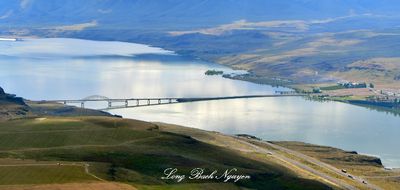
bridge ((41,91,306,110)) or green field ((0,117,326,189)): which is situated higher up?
bridge ((41,91,306,110))

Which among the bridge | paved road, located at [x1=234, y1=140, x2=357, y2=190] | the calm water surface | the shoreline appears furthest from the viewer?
the shoreline

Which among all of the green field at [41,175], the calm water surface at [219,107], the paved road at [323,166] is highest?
the calm water surface at [219,107]

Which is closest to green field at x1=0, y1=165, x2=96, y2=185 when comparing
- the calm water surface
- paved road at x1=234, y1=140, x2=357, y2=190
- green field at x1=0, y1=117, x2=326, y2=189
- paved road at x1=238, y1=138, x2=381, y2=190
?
green field at x1=0, y1=117, x2=326, y2=189

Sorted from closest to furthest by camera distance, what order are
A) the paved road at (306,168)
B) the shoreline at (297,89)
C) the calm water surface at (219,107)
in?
the paved road at (306,168), the calm water surface at (219,107), the shoreline at (297,89)

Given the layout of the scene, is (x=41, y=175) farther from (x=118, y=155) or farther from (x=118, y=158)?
(x=118, y=155)

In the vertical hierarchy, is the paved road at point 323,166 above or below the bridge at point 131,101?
below

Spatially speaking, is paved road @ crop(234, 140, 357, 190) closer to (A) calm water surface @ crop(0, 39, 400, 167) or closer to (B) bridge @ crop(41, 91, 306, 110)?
(A) calm water surface @ crop(0, 39, 400, 167)

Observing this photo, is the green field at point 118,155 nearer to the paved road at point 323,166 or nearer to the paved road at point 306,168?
the paved road at point 306,168

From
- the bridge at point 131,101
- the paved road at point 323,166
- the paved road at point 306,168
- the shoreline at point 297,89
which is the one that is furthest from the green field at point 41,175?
the shoreline at point 297,89

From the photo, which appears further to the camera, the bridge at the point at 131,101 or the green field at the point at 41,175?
the bridge at the point at 131,101

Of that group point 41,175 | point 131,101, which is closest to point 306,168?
point 41,175
